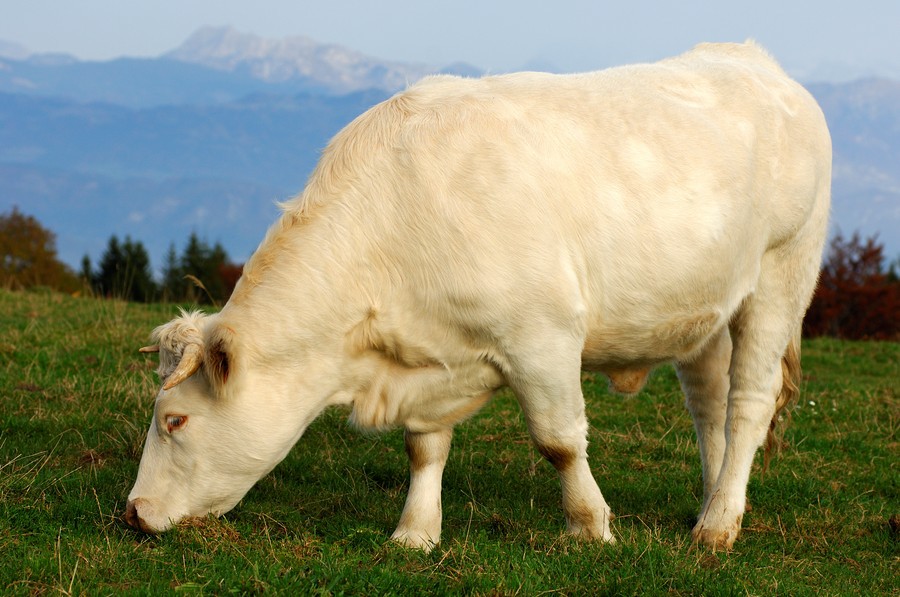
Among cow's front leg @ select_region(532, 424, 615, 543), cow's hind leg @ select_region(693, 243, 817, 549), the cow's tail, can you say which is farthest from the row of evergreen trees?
cow's front leg @ select_region(532, 424, 615, 543)

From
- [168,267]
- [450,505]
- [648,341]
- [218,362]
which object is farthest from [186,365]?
[168,267]

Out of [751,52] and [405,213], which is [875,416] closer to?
[751,52]

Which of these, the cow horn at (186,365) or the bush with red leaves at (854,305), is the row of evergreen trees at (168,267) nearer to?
the bush with red leaves at (854,305)

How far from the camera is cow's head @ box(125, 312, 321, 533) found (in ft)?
15.9

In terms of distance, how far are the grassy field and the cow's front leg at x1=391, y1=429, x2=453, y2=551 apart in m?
0.15

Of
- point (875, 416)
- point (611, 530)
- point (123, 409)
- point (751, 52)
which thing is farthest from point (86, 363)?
point (875, 416)

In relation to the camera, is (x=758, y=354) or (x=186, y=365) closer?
(x=186, y=365)

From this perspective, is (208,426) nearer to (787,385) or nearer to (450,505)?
(450,505)

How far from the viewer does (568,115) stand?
5.39 m

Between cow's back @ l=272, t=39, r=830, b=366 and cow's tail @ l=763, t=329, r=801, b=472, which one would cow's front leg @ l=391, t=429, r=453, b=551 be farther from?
cow's tail @ l=763, t=329, r=801, b=472

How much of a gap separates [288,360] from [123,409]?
10.9 feet

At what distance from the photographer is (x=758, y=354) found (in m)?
6.47

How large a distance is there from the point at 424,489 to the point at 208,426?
4.38 ft

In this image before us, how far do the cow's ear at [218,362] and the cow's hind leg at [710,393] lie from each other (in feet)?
10.7
